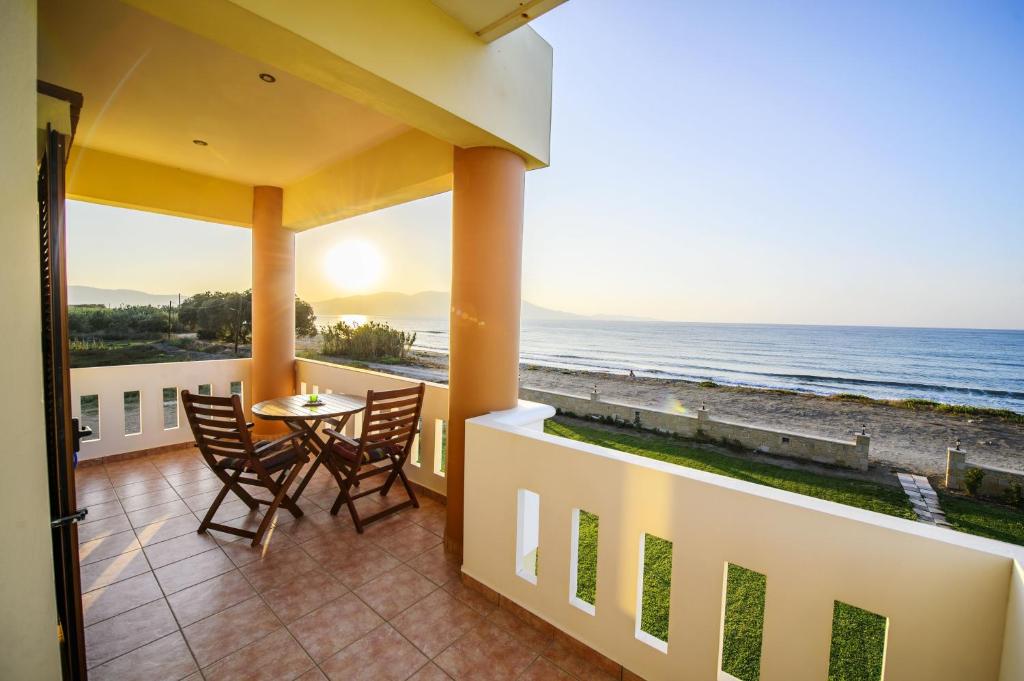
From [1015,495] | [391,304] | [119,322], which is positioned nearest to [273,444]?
[1015,495]

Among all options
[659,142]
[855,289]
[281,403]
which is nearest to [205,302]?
[281,403]

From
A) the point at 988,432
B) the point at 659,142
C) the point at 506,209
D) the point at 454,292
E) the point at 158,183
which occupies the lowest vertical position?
the point at 988,432

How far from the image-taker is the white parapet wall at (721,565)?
106cm

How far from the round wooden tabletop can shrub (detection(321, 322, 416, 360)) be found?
15402mm

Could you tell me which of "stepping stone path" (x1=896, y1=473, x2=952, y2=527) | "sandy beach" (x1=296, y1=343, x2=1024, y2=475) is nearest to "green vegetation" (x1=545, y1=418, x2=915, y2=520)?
"stepping stone path" (x1=896, y1=473, x2=952, y2=527)

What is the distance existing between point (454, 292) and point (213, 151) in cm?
330

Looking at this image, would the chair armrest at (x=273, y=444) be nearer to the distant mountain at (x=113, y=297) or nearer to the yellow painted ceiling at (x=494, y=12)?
the yellow painted ceiling at (x=494, y=12)

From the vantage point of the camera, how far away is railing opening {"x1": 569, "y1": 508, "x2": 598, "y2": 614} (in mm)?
1886

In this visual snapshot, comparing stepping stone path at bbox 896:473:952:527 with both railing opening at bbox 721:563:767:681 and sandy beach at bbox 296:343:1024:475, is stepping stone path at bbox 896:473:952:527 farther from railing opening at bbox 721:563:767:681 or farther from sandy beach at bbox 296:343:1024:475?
railing opening at bbox 721:563:767:681

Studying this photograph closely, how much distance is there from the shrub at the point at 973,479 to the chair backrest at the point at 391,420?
41.5 feet

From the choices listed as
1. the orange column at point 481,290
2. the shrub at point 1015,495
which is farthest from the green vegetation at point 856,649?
the shrub at point 1015,495

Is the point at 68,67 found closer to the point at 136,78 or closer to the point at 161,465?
the point at 136,78

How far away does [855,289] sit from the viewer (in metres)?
25.8

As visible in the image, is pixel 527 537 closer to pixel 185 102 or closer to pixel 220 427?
pixel 220 427
